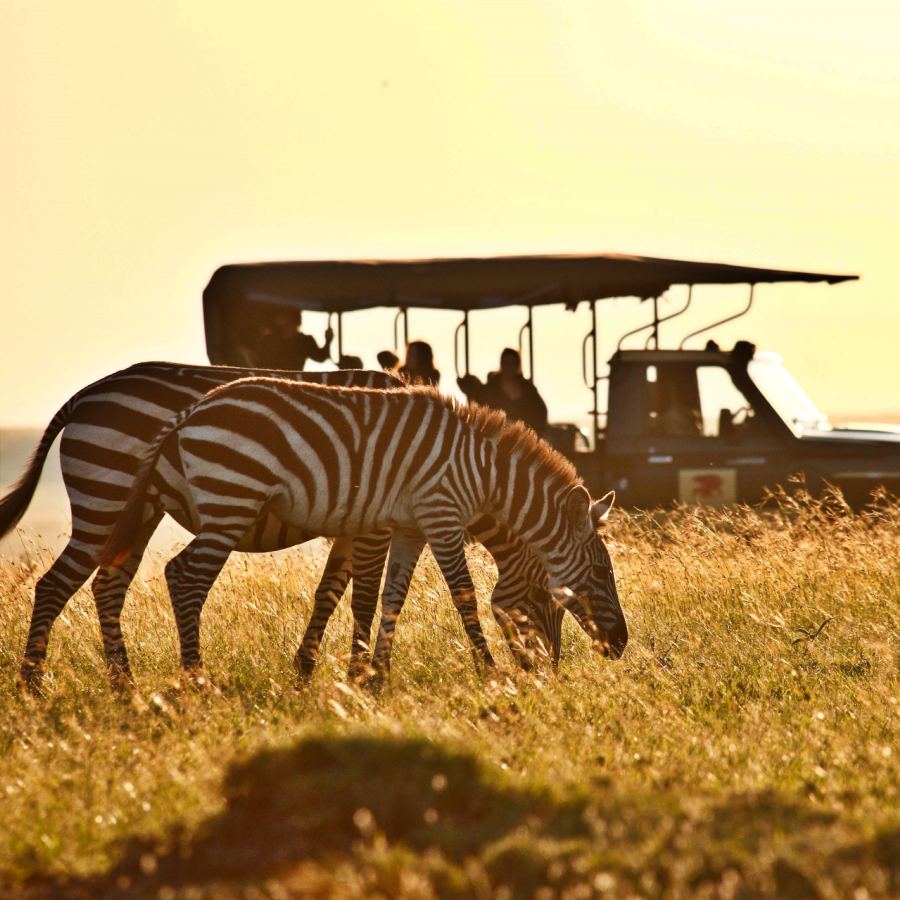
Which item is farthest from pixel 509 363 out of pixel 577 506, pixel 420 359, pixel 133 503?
pixel 133 503

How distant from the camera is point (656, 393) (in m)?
12.5

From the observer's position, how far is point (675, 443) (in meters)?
12.4

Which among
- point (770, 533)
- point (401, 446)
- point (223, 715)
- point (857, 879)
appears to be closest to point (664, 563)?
point (770, 533)

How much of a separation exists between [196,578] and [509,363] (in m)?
5.15

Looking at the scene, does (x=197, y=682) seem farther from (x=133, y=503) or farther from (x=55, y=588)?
(x=55, y=588)

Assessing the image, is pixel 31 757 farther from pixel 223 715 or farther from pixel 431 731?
pixel 431 731

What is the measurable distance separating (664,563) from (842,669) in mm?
2734

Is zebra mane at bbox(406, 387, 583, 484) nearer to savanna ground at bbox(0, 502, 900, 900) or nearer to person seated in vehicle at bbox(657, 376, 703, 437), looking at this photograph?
savanna ground at bbox(0, 502, 900, 900)

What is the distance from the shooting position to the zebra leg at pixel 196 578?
24.7 feet

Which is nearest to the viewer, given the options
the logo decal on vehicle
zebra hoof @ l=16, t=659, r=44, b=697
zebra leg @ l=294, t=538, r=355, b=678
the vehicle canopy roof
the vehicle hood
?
zebra hoof @ l=16, t=659, r=44, b=697

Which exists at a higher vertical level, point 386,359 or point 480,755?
point 480,755

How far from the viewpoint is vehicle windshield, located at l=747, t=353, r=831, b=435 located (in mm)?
12641

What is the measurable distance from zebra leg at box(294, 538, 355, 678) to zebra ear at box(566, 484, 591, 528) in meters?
1.28

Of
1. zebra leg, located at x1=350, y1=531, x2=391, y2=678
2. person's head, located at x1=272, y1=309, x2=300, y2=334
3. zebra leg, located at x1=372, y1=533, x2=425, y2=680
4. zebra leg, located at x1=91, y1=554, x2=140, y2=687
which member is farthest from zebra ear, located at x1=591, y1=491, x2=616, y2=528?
person's head, located at x1=272, y1=309, x2=300, y2=334
